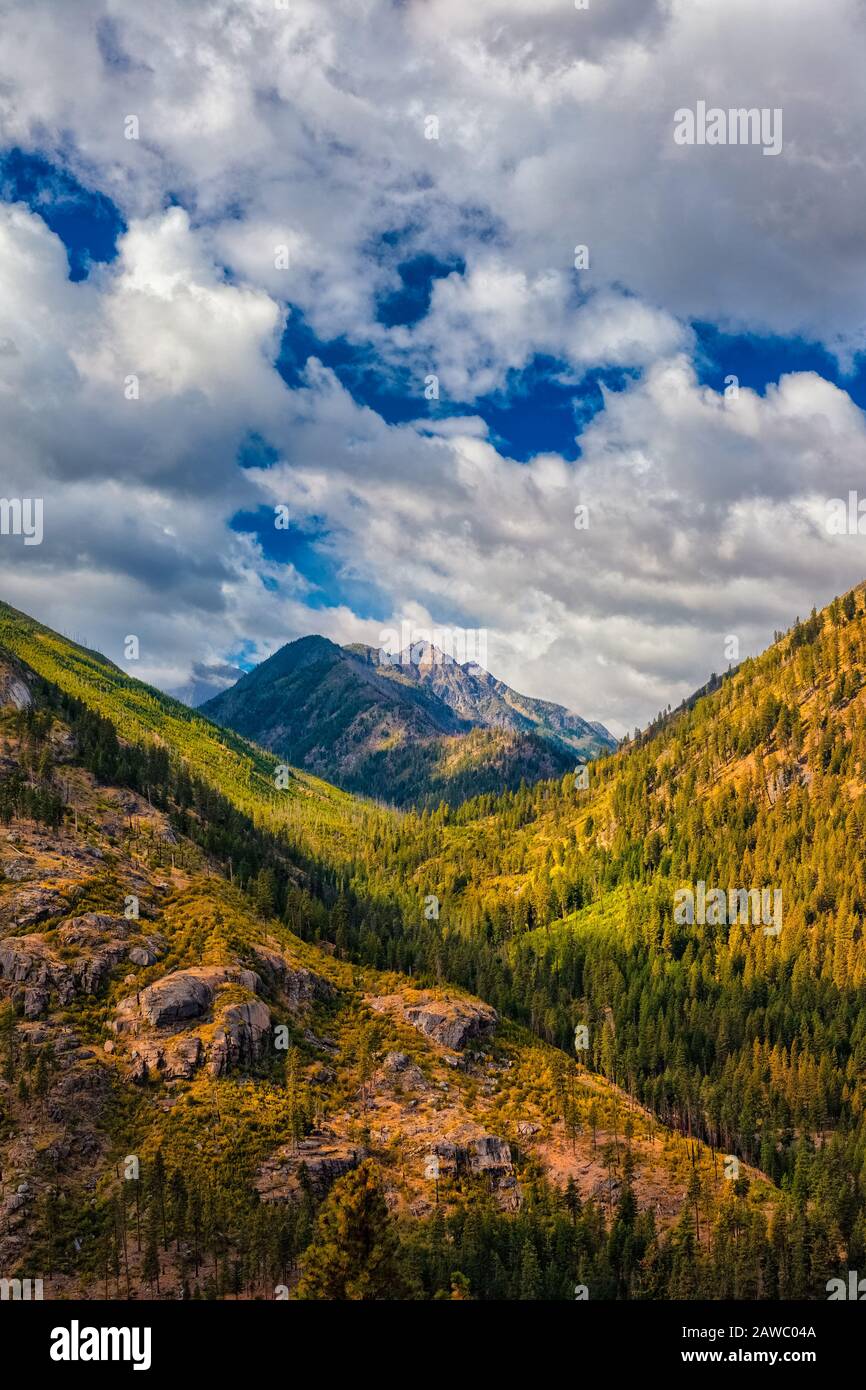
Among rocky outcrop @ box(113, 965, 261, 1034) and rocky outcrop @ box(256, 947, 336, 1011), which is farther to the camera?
rocky outcrop @ box(256, 947, 336, 1011)

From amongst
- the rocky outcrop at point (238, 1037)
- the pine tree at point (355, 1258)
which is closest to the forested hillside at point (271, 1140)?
the rocky outcrop at point (238, 1037)

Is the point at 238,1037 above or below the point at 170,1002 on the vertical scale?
below

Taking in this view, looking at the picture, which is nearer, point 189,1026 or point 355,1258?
point 355,1258

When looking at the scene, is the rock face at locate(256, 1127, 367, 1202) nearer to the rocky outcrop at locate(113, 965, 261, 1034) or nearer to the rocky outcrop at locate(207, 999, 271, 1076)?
Result: the rocky outcrop at locate(207, 999, 271, 1076)

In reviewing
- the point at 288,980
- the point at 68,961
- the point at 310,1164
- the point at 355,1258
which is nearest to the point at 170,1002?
the point at 68,961

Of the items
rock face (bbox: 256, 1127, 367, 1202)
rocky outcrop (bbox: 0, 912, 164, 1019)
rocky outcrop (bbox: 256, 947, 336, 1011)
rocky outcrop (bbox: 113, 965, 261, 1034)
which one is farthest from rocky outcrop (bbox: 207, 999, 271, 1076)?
rocky outcrop (bbox: 0, 912, 164, 1019)

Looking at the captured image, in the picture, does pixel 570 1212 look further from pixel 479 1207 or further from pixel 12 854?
pixel 12 854

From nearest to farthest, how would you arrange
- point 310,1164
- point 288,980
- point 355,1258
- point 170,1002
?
1. point 355,1258
2. point 310,1164
3. point 170,1002
4. point 288,980

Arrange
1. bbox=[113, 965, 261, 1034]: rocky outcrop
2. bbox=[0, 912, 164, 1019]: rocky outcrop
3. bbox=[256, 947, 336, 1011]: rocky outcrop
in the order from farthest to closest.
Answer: bbox=[256, 947, 336, 1011]: rocky outcrop, bbox=[113, 965, 261, 1034]: rocky outcrop, bbox=[0, 912, 164, 1019]: rocky outcrop

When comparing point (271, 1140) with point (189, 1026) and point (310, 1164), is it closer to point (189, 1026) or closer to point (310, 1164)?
point (310, 1164)

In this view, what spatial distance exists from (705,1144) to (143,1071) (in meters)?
118

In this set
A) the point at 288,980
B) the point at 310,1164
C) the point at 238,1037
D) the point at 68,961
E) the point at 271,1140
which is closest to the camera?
the point at 310,1164

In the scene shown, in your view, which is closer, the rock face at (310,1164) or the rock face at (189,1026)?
the rock face at (310,1164)

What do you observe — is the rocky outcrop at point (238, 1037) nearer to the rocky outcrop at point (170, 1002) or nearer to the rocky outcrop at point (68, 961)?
the rocky outcrop at point (170, 1002)
